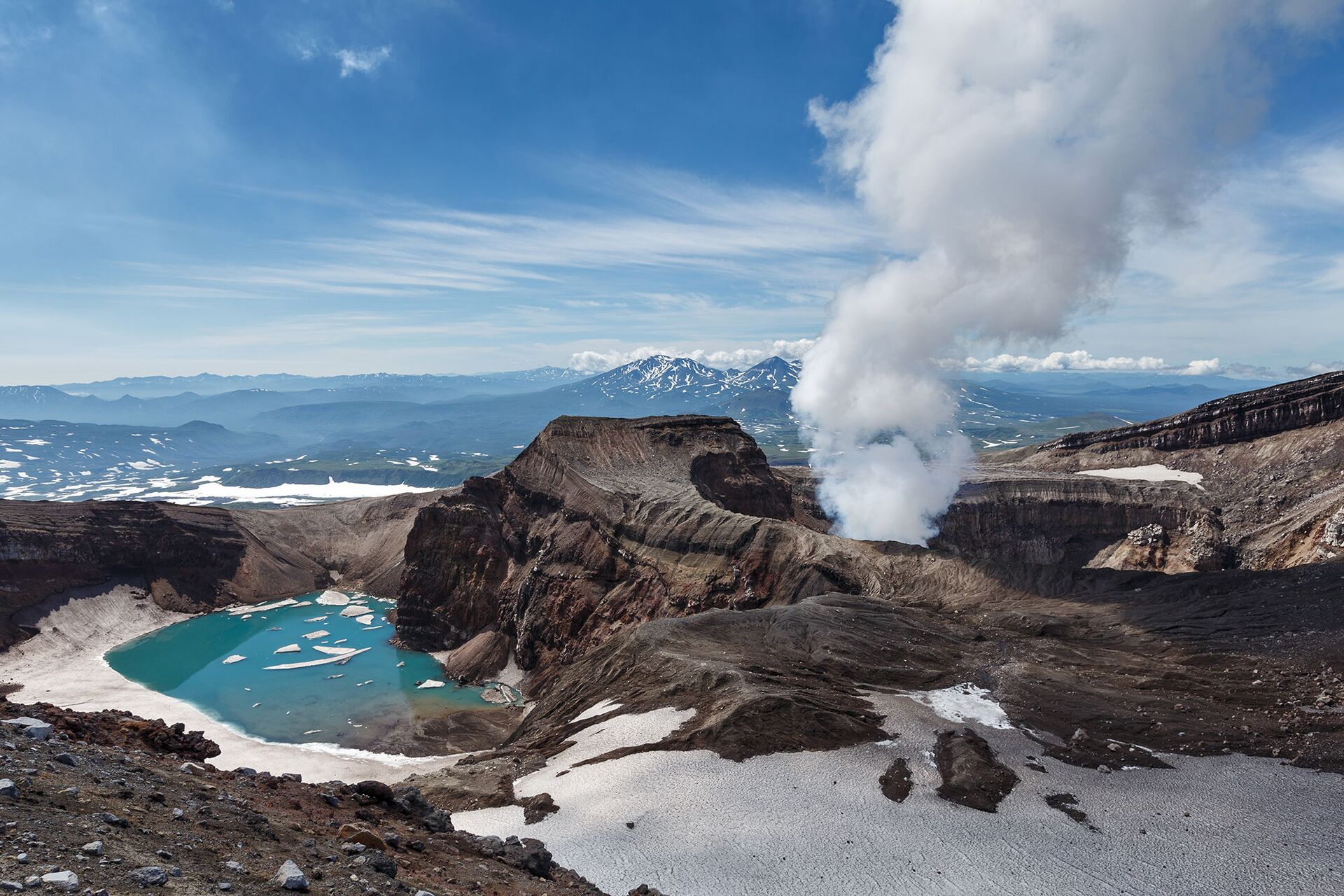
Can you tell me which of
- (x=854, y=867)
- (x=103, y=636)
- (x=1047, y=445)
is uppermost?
(x=1047, y=445)

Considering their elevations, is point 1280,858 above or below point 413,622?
above

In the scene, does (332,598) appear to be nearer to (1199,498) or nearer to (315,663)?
(315,663)

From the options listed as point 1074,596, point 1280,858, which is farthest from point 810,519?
point 1280,858

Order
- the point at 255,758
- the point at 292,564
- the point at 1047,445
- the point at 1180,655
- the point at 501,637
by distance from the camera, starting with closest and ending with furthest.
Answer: the point at 1180,655, the point at 255,758, the point at 501,637, the point at 292,564, the point at 1047,445

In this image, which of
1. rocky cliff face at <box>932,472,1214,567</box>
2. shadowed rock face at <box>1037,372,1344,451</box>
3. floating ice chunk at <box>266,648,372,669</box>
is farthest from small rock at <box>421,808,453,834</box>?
shadowed rock face at <box>1037,372,1344,451</box>

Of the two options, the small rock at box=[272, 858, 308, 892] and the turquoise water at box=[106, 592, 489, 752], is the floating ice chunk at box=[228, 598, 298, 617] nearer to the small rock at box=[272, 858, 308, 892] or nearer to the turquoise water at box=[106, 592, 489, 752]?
the turquoise water at box=[106, 592, 489, 752]

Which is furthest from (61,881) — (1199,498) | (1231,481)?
(1231,481)

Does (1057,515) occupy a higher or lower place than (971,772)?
higher

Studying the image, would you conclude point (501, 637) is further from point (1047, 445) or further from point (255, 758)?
point (1047, 445)

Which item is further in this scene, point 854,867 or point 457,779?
point 457,779
